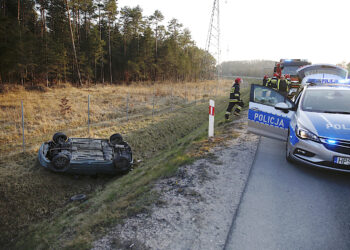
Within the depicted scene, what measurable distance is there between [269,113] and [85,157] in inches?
210

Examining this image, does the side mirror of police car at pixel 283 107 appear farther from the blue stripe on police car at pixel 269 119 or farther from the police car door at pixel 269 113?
the blue stripe on police car at pixel 269 119

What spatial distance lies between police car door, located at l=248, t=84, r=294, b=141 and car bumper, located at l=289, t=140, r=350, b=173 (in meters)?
1.29

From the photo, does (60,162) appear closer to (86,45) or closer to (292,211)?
(292,211)

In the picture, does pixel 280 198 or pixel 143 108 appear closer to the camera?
pixel 280 198

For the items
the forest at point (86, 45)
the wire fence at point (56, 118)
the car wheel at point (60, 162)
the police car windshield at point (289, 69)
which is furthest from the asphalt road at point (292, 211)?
the forest at point (86, 45)

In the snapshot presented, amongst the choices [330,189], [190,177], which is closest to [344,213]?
[330,189]

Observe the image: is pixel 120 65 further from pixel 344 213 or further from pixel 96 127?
pixel 344 213

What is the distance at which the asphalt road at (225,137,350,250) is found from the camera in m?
3.23

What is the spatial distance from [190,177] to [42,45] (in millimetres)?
28363

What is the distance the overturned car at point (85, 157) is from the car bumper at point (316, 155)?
4637 millimetres

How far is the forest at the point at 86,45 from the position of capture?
25.0m

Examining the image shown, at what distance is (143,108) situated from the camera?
18266mm

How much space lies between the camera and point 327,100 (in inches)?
233

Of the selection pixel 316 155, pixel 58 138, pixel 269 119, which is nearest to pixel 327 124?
pixel 316 155
